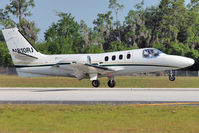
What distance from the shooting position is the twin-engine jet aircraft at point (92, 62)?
31.3m

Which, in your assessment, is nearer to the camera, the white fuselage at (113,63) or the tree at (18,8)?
the white fuselage at (113,63)

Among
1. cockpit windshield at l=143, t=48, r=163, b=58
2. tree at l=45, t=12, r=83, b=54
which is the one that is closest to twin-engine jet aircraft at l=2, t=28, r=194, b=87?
cockpit windshield at l=143, t=48, r=163, b=58

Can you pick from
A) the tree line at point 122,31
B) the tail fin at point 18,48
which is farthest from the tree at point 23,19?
the tail fin at point 18,48

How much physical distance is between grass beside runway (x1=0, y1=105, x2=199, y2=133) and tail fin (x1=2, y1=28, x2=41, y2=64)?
1663 centimetres

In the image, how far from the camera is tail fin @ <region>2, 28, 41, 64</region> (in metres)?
33.8

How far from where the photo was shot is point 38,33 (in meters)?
102

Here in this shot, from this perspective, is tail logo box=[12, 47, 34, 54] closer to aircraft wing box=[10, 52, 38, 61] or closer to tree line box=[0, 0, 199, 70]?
aircraft wing box=[10, 52, 38, 61]

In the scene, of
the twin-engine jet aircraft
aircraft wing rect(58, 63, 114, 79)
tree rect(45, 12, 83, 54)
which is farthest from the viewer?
tree rect(45, 12, 83, 54)

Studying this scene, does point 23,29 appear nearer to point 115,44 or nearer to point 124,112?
point 115,44

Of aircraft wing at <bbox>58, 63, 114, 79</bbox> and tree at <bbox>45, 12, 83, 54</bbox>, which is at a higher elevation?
tree at <bbox>45, 12, 83, 54</bbox>

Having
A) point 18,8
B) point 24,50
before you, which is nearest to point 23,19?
point 18,8

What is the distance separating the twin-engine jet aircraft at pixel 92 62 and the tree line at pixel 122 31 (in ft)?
183

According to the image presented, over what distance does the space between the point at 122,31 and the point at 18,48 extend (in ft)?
246

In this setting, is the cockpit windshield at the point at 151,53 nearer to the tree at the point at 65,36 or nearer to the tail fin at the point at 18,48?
the tail fin at the point at 18,48
